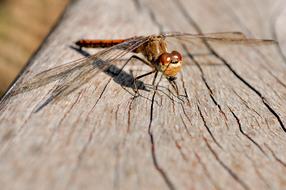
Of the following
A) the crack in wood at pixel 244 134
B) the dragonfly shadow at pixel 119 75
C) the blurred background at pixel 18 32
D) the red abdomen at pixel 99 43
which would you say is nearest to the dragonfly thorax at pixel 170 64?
the dragonfly shadow at pixel 119 75

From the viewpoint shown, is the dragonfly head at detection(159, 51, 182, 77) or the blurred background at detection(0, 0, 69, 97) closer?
the dragonfly head at detection(159, 51, 182, 77)

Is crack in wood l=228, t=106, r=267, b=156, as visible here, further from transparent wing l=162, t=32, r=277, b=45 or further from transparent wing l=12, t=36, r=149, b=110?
transparent wing l=162, t=32, r=277, b=45

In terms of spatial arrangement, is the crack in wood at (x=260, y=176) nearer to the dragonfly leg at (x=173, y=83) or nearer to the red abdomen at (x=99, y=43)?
the dragonfly leg at (x=173, y=83)

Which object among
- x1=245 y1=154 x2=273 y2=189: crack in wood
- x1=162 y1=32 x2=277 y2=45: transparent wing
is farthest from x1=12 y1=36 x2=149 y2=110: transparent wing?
x1=245 y1=154 x2=273 y2=189: crack in wood

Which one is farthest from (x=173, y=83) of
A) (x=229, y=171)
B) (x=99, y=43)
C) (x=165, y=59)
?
(x=229, y=171)

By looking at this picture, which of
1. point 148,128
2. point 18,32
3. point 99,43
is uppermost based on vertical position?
point 18,32

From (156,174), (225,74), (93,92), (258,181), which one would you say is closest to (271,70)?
(225,74)

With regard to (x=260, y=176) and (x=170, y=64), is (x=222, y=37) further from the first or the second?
(x=260, y=176)
